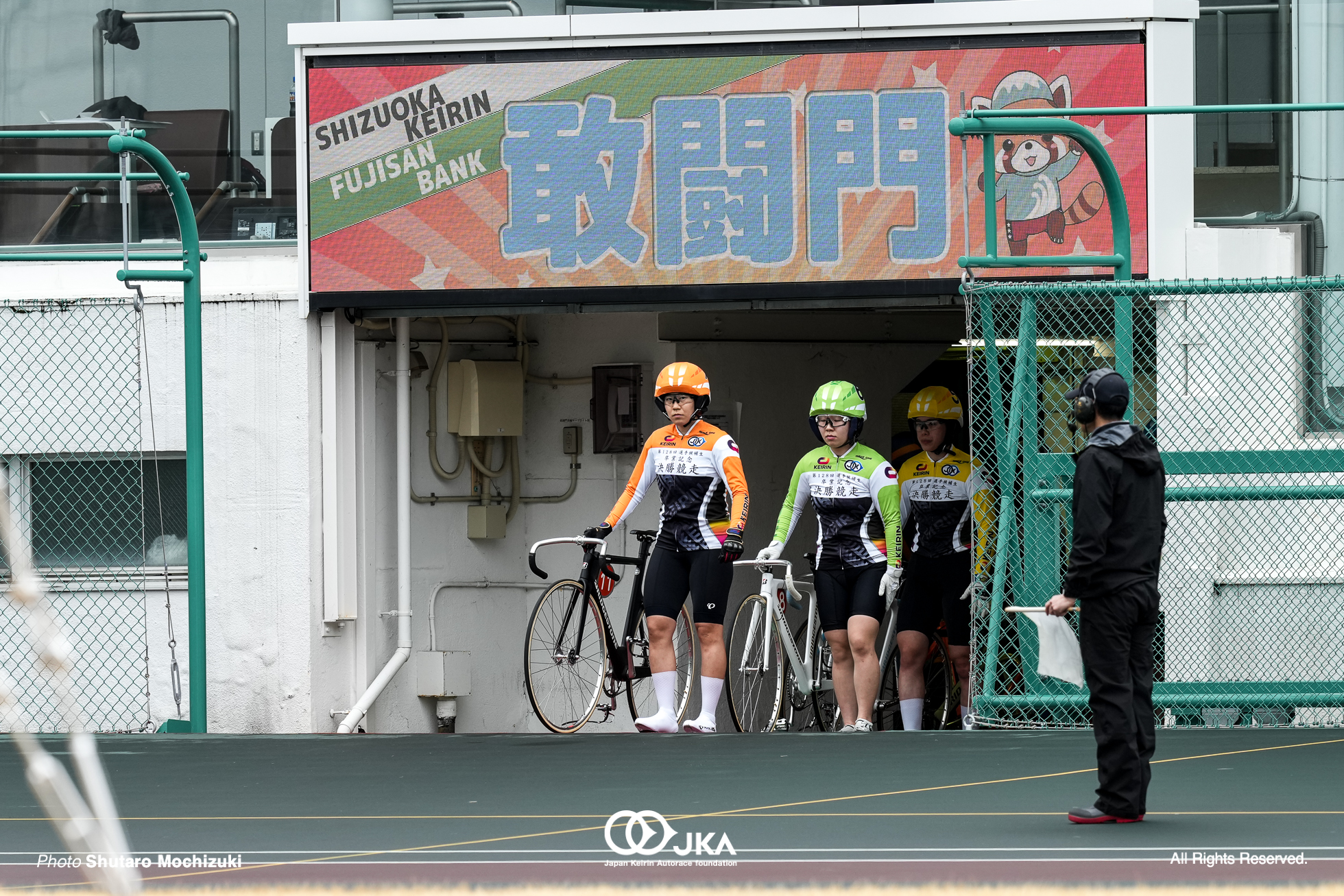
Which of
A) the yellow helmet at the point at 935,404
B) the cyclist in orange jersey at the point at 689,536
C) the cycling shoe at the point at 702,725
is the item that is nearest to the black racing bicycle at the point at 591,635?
the cyclist in orange jersey at the point at 689,536

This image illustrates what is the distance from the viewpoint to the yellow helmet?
410 inches

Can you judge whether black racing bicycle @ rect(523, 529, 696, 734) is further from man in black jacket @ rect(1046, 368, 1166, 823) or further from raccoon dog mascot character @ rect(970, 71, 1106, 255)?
man in black jacket @ rect(1046, 368, 1166, 823)

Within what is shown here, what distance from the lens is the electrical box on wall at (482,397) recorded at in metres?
12.0

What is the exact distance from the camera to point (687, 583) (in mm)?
9758

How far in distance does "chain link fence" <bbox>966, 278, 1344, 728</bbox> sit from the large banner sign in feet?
2.97

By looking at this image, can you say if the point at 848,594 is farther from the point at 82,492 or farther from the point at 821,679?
the point at 82,492

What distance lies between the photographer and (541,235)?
35.3ft

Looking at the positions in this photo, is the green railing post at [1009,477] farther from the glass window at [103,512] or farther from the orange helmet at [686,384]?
the glass window at [103,512]

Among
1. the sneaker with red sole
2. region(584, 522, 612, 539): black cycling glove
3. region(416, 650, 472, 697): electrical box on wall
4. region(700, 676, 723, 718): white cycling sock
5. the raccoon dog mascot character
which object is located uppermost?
the raccoon dog mascot character

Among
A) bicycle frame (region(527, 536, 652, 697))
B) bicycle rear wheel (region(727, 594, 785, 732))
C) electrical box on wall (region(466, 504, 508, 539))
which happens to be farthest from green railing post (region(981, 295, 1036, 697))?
electrical box on wall (region(466, 504, 508, 539))

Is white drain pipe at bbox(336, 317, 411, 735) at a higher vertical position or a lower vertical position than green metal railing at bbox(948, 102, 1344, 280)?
lower

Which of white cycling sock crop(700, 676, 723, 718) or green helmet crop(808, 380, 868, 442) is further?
green helmet crop(808, 380, 868, 442)

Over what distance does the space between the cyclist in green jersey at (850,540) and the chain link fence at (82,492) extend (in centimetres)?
437

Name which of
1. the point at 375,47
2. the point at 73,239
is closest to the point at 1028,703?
the point at 375,47
